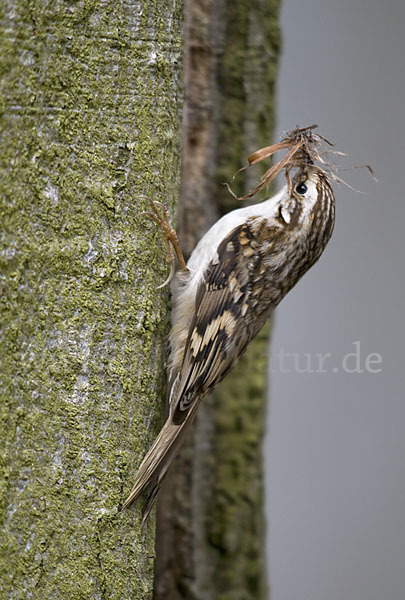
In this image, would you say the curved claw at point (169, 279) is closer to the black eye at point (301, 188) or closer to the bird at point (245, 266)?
the bird at point (245, 266)

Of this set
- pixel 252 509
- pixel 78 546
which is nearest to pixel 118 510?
pixel 78 546

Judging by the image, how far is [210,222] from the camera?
10.00 ft

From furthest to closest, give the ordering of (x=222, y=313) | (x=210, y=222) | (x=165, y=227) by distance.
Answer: (x=210, y=222), (x=222, y=313), (x=165, y=227)

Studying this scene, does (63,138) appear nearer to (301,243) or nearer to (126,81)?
(126,81)

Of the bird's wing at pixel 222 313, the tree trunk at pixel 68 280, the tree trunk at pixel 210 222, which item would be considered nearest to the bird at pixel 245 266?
the bird's wing at pixel 222 313

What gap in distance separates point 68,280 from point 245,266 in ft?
1.80

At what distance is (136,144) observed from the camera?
185 centimetres

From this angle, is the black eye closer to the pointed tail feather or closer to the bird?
the bird

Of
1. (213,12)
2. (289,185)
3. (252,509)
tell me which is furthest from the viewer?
(252,509)

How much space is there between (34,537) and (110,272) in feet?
2.24

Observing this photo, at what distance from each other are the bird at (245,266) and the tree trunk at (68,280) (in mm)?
252

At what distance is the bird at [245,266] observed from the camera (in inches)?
80.5

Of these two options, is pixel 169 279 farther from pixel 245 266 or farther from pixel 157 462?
pixel 157 462

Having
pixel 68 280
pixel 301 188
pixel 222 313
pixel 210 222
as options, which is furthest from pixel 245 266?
pixel 210 222
